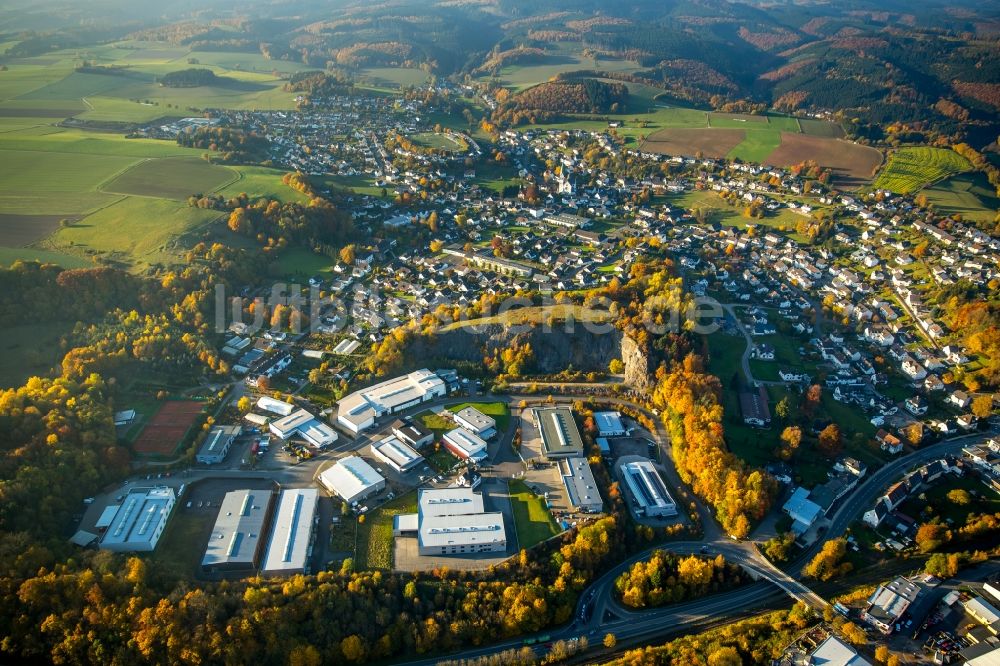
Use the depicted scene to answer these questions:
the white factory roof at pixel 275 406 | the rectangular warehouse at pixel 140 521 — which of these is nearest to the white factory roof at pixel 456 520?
the white factory roof at pixel 275 406

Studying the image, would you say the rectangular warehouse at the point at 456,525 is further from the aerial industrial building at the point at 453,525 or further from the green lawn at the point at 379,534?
the green lawn at the point at 379,534

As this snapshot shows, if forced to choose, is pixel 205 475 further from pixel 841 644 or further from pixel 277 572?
pixel 841 644

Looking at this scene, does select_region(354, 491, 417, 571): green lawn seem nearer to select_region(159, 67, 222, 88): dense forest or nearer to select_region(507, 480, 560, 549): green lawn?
select_region(507, 480, 560, 549): green lawn

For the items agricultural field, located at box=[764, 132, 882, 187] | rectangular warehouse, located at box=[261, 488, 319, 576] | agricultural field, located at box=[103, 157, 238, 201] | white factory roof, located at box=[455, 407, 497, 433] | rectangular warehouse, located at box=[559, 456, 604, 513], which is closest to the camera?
rectangular warehouse, located at box=[261, 488, 319, 576]

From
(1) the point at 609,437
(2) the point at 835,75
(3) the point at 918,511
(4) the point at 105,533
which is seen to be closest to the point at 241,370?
(4) the point at 105,533

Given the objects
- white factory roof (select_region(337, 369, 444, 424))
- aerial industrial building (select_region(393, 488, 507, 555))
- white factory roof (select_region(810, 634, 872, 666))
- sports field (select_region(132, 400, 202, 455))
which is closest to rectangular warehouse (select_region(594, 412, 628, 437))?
aerial industrial building (select_region(393, 488, 507, 555))

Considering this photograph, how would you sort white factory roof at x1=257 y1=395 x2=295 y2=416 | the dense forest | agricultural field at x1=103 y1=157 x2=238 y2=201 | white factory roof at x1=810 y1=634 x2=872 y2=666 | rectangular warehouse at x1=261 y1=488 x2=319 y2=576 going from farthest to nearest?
the dense forest < agricultural field at x1=103 y1=157 x2=238 y2=201 < white factory roof at x1=257 y1=395 x2=295 y2=416 < rectangular warehouse at x1=261 y1=488 x2=319 y2=576 < white factory roof at x1=810 y1=634 x2=872 y2=666
